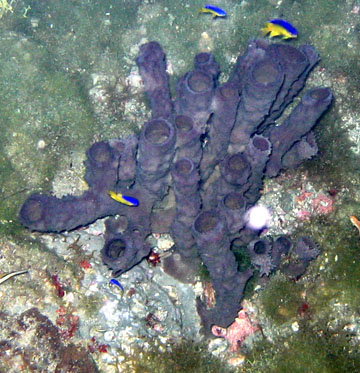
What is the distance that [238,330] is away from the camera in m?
5.38

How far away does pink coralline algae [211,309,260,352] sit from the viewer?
5278mm

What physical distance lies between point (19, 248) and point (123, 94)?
3.96 m

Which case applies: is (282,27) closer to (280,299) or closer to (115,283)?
(280,299)

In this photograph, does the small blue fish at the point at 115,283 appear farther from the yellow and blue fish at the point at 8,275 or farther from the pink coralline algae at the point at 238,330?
the pink coralline algae at the point at 238,330

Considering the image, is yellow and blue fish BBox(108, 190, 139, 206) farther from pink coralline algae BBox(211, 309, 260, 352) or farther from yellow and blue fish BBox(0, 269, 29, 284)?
pink coralline algae BBox(211, 309, 260, 352)

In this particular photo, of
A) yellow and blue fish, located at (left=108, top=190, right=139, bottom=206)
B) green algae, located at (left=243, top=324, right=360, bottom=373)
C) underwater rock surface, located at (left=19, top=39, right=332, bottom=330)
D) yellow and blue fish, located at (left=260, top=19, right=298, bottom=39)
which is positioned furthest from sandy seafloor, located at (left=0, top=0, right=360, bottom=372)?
yellow and blue fish, located at (left=260, top=19, right=298, bottom=39)

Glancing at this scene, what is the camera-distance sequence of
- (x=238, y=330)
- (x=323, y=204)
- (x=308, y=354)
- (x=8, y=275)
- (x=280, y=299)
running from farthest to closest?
(x=323, y=204), (x=238, y=330), (x=280, y=299), (x=8, y=275), (x=308, y=354)

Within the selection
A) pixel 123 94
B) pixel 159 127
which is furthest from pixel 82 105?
pixel 159 127

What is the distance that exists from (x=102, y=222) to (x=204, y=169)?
224 cm

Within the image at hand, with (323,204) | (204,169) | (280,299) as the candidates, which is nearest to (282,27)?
(204,169)

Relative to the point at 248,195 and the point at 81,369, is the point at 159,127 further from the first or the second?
the point at 81,369

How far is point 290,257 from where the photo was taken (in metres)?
5.21

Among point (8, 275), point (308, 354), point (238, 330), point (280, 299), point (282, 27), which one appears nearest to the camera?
point (308, 354)

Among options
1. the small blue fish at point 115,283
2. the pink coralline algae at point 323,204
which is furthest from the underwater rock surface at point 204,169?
the pink coralline algae at point 323,204
